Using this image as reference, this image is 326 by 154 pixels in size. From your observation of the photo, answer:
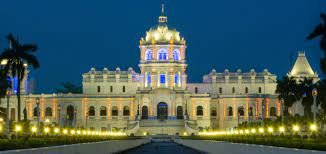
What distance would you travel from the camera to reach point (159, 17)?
6732 inches

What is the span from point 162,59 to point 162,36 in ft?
17.2

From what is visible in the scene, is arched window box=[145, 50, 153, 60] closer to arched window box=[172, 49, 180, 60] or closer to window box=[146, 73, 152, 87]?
window box=[146, 73, 152, 87]

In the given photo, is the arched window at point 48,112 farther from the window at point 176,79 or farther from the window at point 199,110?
the window at point 199,110

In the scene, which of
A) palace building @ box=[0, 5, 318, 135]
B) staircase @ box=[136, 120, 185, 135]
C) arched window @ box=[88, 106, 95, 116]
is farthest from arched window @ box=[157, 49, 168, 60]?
arched window @ box=[88, 106, 95, 116]

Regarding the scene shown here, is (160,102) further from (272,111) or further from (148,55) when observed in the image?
(272,111)

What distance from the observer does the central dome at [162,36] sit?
Answer: 165750 millimetres

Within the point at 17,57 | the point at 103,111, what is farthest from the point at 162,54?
the point at 17,57

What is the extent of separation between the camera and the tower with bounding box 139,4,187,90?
165250 mm

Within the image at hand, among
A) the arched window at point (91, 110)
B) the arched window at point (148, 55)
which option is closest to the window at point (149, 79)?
the arched window at point (148, 55)

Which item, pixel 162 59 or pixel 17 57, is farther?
pixel 162 59

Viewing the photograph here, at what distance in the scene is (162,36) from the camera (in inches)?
6555

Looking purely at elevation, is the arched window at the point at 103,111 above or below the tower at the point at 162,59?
below

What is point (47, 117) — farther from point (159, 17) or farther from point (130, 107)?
point (159, 17)

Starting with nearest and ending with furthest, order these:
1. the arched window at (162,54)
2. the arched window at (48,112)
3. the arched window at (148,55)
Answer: the arched window at (48,112), the arched window at (162,54), the arched window at (148,55)
